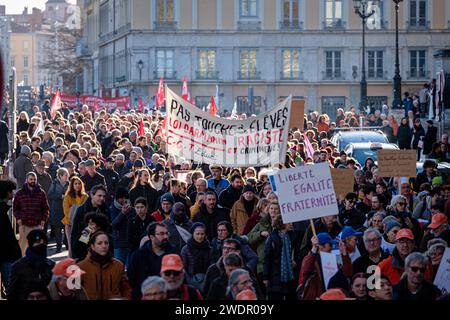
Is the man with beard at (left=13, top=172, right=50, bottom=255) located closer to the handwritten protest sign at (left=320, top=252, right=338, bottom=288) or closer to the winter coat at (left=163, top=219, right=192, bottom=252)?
the winter coat at (left=163, top=219, right=192, bottom=252)

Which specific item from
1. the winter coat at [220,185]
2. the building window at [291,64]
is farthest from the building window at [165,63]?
the winter coat at [220,185]

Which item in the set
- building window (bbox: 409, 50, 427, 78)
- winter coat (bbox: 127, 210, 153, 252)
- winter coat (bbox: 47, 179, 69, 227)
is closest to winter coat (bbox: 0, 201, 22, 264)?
winter coat (bbox: 127, 210, 153, 252)

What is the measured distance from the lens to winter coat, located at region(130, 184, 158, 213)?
1866cm

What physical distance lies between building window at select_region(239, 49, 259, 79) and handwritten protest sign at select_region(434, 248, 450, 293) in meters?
71.5

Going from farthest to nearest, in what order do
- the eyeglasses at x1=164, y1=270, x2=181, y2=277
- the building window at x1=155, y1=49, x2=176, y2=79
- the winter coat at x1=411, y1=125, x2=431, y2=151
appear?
the building window at x1=155, y1=49, x2=176, y2=79, the winter coat at x1=411, y1=125, x2=431, y2=151, the eyeglasses at x1=164, y1=270, x2=181, y2=277

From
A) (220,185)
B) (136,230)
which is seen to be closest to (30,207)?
(136,230)

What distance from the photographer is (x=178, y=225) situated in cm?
1524

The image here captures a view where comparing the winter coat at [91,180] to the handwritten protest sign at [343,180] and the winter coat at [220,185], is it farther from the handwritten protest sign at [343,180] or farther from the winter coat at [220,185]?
the handwritten protest sign at [343,180]

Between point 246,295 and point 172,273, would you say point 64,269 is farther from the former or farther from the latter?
point 246,295

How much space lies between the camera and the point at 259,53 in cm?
8406

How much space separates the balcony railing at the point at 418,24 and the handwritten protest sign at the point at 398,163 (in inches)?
2549

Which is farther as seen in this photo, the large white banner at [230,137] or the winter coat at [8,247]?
the large white banner at [230,137]

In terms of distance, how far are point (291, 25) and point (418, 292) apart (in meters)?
73.9

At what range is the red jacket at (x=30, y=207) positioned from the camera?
17.9m
